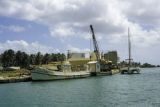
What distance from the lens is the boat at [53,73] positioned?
12000 centimetres

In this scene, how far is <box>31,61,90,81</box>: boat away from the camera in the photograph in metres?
120

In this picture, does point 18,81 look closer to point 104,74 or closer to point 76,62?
point 104,74

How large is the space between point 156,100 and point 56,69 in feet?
253

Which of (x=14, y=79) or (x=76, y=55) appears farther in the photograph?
(x=76, y=55)

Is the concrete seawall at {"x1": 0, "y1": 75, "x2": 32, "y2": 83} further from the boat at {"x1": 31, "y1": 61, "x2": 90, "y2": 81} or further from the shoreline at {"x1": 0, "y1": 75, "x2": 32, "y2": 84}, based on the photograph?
the boat at {"x1": 31, "y1": 61, "x2": 90, "y2": 81}

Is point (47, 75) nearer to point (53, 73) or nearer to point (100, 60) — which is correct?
point (53, 73)

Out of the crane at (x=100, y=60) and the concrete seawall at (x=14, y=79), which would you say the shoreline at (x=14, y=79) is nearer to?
the concrete seawall at (x=14, y=79)

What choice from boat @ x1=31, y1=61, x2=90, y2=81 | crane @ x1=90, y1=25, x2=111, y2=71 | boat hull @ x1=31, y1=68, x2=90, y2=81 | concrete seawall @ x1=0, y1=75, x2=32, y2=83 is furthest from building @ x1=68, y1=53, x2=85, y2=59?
concrete seawall @ x1=0, y1=75, x2=32, y2=83

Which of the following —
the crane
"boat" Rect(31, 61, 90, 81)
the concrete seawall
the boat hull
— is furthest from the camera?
the crane

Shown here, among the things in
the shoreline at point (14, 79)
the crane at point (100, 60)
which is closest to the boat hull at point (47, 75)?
the shoreline at point (14, 79)

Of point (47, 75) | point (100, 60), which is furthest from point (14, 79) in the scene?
point (100, 60)

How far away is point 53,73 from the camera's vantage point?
12362cm

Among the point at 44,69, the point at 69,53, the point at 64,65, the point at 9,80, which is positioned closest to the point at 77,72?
the point at 64,65

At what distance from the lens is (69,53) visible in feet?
595
